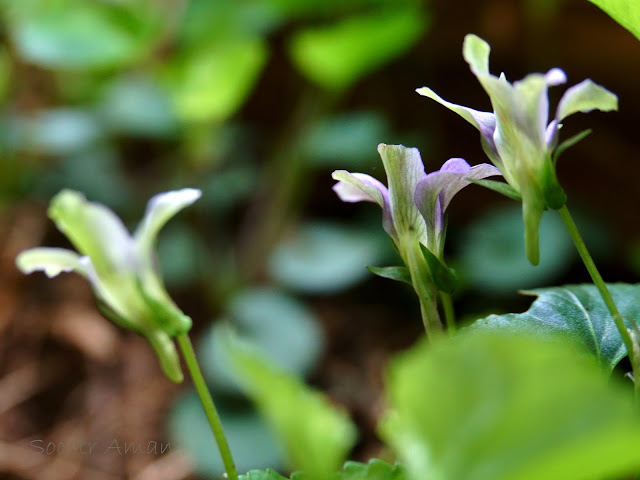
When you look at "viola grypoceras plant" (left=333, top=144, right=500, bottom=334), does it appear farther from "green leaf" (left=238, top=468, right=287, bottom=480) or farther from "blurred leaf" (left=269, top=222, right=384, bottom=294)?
"blurred leaf" (left=269, top=222, right=384, bottom=294)

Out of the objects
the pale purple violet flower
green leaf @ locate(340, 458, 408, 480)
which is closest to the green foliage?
green leaf @ locate(340, 458, 408, 480)


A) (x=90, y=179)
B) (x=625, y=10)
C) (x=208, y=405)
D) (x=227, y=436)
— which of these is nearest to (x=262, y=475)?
(x=208, y=405)

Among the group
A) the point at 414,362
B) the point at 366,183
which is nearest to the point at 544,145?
the point at 366,183

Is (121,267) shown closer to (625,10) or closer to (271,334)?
(625,10)

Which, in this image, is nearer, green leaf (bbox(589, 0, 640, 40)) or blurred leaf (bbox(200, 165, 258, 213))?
green leaf (bbox(589, 0, 640, 40))

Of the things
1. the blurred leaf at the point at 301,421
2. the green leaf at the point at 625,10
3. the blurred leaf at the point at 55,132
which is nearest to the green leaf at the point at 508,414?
the blurred leaf at the point at 301,421

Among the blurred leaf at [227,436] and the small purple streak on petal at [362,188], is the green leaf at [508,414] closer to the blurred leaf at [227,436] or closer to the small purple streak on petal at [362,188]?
the small purple streak on petal at [362,188]
